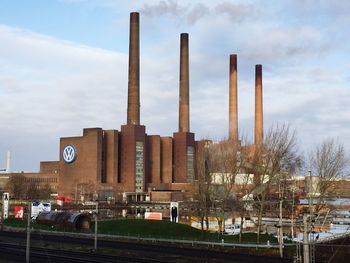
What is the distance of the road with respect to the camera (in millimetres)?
41688

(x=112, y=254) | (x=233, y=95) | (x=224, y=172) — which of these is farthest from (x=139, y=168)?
(x=112, y=254)

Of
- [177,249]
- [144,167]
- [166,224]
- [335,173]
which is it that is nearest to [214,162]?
[166,224]

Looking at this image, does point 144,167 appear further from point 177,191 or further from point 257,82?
point 257,82

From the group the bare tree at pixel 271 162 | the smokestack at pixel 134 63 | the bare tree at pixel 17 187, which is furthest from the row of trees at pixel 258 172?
the bare tree at pixel 17 187

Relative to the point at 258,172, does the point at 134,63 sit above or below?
above

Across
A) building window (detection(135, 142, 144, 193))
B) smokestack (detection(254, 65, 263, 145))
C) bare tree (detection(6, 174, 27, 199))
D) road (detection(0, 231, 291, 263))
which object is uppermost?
smokestack (detection(254, 65, 263, 145))

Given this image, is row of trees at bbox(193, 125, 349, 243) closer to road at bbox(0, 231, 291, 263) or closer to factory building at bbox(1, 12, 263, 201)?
road at bbox(0, 231, 291, 263)

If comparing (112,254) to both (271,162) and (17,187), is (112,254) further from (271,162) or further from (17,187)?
(17,187)

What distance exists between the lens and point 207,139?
88688 millimetres

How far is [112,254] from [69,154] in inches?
5225

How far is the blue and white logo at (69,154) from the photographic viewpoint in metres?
173

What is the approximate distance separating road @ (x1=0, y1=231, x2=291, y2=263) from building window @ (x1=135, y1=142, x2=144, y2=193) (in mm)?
113075

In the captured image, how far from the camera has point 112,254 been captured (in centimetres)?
4581

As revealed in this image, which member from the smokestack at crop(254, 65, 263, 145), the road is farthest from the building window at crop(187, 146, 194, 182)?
the road
